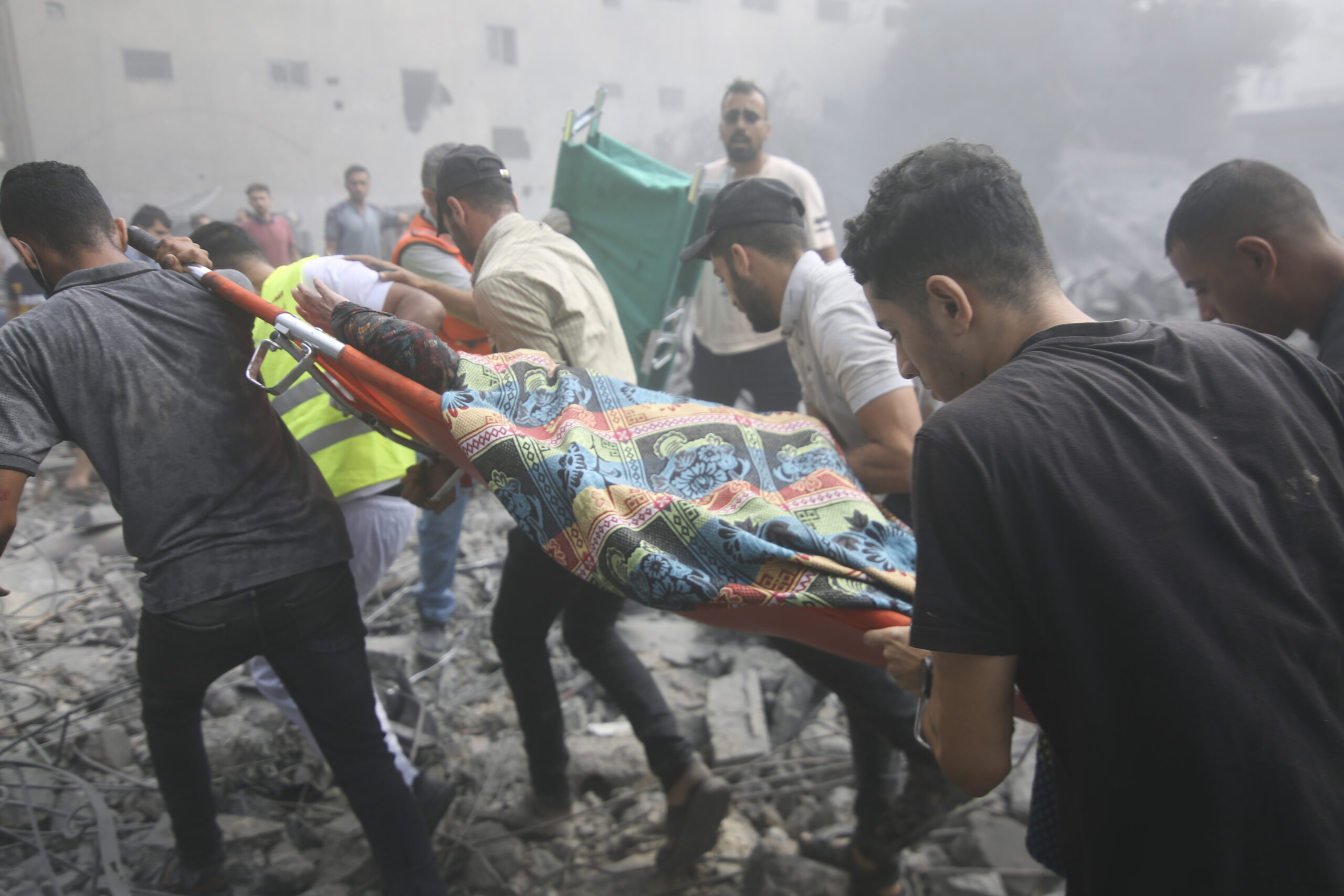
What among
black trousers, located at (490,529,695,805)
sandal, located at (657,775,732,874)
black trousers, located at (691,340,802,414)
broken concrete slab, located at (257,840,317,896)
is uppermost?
black trousers, located at (691,340,802,414)

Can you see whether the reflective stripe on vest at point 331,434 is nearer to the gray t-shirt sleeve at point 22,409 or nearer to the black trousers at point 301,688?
the black trousers at point 301,688

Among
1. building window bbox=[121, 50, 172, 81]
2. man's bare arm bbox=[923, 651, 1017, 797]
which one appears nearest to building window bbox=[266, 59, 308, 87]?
building window bbox=[121, 50, 172, 81]

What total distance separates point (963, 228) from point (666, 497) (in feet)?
2.77

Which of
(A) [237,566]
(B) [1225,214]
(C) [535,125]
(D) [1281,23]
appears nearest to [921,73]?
(D) [1281,23]

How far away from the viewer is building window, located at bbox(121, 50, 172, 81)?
10320 mm

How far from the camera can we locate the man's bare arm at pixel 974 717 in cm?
108

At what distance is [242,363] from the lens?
2064 millimetres

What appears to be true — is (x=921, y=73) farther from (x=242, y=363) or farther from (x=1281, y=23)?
(x=242, y=363)

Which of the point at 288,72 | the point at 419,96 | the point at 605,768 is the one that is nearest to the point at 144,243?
the point at 605,768

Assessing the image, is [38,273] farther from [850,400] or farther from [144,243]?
[850,400]

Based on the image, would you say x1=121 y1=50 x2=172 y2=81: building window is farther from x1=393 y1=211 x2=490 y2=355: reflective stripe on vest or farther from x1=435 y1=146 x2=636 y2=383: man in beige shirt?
x1=435 y1=146 x2=636 y2=383: man in beige shirt

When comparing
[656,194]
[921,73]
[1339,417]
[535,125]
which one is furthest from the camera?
[921,73]

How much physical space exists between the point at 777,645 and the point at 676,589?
84 centimetres

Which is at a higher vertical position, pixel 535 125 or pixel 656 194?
pixel 535 125
